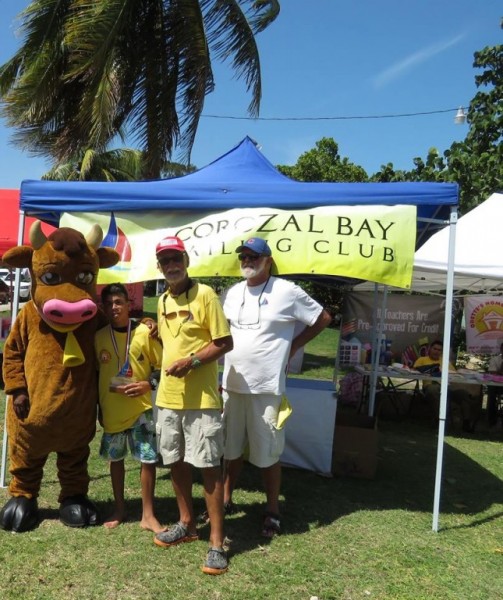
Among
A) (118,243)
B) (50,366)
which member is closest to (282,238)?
(118,243)

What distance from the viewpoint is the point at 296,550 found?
3525 millimetres

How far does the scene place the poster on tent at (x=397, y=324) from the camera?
8.86 meters

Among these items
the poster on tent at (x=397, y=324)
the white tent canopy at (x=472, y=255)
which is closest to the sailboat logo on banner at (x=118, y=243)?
the white tent canopy at (x=472, y=255)

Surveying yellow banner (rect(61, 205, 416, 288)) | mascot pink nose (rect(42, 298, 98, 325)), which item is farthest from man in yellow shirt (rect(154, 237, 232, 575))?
yellow banner (rect(61, 205, 416, 288))

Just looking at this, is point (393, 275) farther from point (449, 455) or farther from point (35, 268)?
point (449, 455)

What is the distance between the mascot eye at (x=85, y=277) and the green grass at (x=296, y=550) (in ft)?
5.34

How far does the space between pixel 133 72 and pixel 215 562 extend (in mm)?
9882

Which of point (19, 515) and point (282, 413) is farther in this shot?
point (282, 413)

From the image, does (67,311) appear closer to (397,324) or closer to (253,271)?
(253,271)

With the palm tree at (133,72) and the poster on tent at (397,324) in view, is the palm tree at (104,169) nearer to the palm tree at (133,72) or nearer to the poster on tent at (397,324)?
the palm tree at (133,72)

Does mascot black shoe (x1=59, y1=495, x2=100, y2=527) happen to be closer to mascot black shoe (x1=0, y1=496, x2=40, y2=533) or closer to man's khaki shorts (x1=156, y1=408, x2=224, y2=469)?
mascot black shoe (x1=0, y1=496, x2=40, y2=533)

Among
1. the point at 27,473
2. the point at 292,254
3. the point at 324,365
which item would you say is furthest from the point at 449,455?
the point at 324,365

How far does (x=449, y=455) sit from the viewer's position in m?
6.12

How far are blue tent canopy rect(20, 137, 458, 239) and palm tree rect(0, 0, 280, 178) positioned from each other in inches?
247
